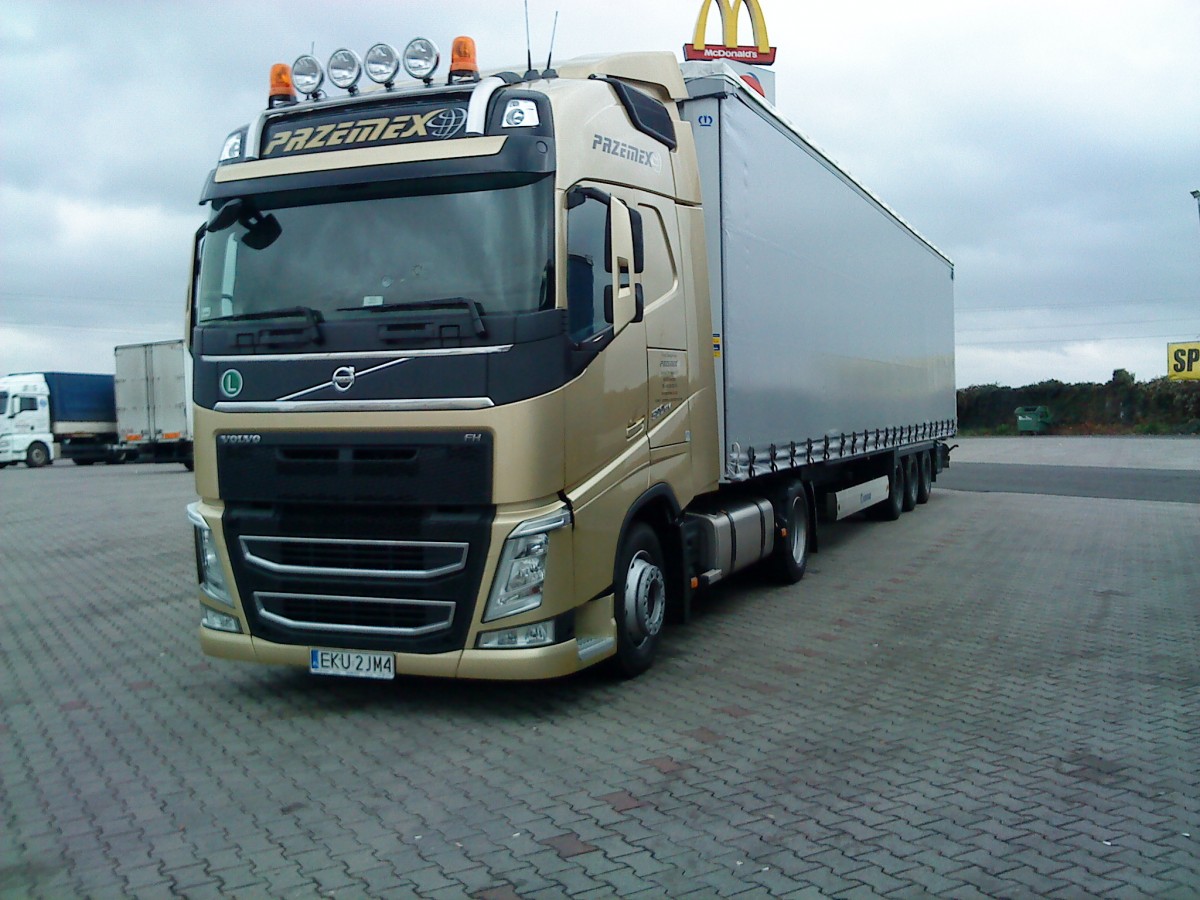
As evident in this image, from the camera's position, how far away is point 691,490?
777cm

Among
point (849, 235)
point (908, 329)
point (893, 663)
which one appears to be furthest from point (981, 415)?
point (893, 663)

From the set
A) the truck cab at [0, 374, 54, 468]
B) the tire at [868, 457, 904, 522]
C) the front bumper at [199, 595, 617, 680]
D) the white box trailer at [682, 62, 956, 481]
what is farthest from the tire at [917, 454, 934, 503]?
the truck cab at [0, 374, 54, 468]

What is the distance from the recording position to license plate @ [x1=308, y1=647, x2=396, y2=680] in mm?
5977

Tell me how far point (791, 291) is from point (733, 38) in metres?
24.2

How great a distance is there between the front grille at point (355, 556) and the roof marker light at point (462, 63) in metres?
2.82

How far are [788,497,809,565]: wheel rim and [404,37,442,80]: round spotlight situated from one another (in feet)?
18.1

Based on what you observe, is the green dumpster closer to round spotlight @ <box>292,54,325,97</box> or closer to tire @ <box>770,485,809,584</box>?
tire @ <box>770,485,809,584</box>

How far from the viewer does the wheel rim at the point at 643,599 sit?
6.77 m

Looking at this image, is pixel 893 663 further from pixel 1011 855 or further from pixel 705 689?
pixel 1011 855

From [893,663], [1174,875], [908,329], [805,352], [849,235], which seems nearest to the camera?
[1174,875]

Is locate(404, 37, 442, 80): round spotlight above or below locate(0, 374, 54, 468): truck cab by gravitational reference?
above

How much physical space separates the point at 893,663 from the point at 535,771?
10.4ft

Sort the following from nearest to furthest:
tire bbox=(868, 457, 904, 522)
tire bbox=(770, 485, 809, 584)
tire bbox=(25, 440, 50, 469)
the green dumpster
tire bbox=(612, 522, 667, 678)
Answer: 1. tire bbox=(612, 522, 667, 678)
2. tire bbox=(770, 485, 809, 584)
3. tire bbox=(868, 457, 904, 522)
4. tire bbox=(25, 440, 50, 469)
5. the green dumpster

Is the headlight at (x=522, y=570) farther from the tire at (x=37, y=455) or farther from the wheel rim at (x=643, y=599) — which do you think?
the tire at (x=37, y=455)
